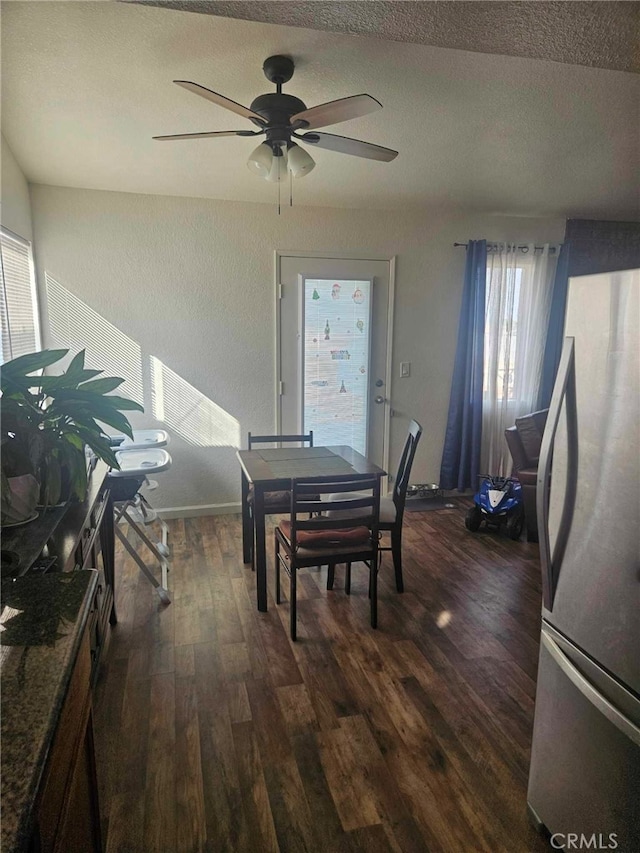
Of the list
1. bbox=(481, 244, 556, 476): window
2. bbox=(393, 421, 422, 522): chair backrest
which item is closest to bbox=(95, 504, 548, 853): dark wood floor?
bbox=(393, 421, 422, 522): chair backrest

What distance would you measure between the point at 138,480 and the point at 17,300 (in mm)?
1512

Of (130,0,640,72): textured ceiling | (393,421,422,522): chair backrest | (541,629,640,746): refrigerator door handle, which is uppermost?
(130,0,640,72): textured ceiling

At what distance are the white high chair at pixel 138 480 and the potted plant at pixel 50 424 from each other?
30.5 inches

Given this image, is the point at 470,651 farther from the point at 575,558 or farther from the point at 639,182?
the point at 639,182

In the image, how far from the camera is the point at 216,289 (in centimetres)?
399

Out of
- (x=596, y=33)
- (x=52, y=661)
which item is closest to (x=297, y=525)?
(x=52, y=661)

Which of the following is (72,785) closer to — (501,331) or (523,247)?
(501,331)

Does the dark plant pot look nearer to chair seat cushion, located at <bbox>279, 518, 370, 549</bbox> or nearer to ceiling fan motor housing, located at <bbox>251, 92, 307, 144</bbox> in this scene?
chair seat cushion, located at <bbox>279, 518, 370, 549</bbox>

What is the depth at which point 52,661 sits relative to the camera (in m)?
0.97

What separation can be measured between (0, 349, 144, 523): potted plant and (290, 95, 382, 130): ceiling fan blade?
1.26 meters

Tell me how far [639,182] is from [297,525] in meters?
3.42

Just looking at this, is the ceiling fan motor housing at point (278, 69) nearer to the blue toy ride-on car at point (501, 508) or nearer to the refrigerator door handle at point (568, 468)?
the refrigerator door handle at point (568, 468)

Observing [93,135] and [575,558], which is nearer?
[575,558]

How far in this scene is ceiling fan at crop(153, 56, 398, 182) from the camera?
1865mm
